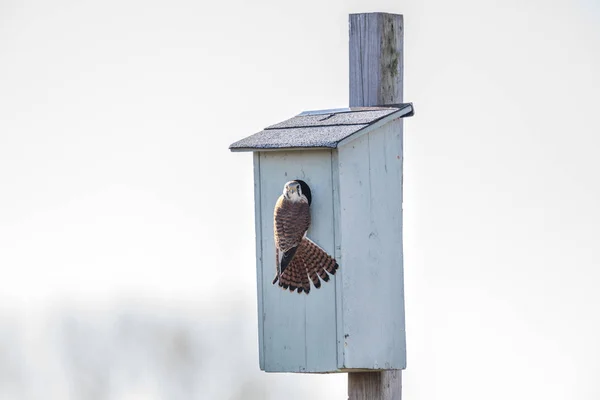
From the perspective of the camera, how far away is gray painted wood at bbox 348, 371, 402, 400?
646 centimetres

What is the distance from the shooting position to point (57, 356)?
585 inches

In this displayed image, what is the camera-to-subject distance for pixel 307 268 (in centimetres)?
622

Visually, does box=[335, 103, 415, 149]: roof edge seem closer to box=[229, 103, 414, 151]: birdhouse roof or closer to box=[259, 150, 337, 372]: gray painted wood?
box=[229, 103, 414, 151]: birdhouse roof

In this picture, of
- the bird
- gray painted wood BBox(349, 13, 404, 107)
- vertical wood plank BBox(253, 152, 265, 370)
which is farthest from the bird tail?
gray painted wood BBox(349, 13, 404, 107)

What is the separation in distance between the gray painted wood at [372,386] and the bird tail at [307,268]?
0.48m

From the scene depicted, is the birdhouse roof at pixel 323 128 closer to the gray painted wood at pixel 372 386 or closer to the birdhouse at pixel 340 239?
the birdhouse at pixel 340 239

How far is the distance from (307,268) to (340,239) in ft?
0.63

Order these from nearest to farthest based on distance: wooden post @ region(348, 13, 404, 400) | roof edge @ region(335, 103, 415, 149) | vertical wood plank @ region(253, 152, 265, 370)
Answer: roof edge @ region(335, 103, 415, 149)
vertical wood plank @ region(253, 152, 265, 370)
wooden post @ region(348, 13, 404, 400)

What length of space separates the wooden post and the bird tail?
49cm

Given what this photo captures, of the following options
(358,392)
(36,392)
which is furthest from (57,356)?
(358,392)

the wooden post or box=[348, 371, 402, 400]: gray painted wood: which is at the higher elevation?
the wooden post

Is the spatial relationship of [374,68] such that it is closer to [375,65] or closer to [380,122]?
[375,65]

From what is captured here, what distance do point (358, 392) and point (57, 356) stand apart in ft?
28.7

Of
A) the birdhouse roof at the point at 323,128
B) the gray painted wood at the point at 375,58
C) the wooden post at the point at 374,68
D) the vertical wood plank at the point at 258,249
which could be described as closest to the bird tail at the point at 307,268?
the vertical wood plank at the point at 258,249
